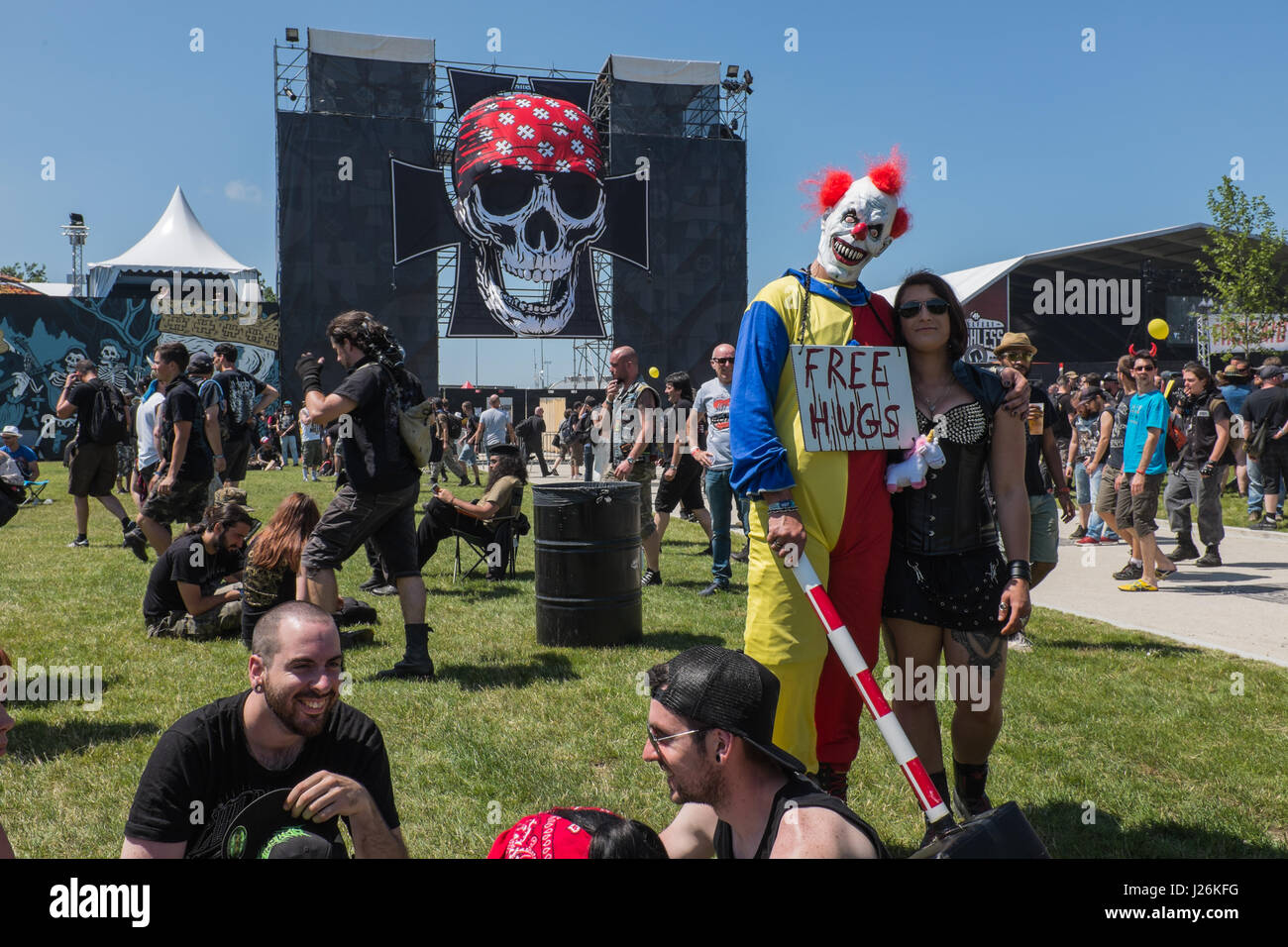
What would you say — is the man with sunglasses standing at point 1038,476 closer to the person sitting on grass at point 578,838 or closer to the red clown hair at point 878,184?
the red clown hair at point 878,184

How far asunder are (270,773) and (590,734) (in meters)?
2.34

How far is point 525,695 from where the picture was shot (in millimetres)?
5422

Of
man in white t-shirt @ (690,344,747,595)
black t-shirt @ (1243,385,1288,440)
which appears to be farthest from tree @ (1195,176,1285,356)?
man in white t-shirt @ (690,344,747,595)

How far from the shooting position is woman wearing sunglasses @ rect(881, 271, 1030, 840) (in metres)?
3.18

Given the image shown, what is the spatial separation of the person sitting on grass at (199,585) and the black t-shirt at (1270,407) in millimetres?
12333

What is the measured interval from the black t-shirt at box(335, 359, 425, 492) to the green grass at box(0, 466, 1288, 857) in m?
1.23

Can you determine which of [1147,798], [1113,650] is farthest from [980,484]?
[1113,650]

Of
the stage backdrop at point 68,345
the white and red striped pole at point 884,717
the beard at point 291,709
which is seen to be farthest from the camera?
the stage backdrop at point 68,345

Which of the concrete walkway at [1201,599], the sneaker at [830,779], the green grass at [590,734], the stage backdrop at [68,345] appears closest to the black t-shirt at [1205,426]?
the concrete walkway at [1201,599]

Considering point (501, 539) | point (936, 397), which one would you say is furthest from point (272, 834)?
point (501, 539)

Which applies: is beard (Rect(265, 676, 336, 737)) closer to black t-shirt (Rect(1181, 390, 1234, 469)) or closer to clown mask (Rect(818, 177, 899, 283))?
clown mask (Rect(818, 177, 899, 283))

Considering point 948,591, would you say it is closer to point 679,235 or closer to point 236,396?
point 236,396

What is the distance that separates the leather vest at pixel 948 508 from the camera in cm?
318

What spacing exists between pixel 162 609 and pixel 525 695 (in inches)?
126
